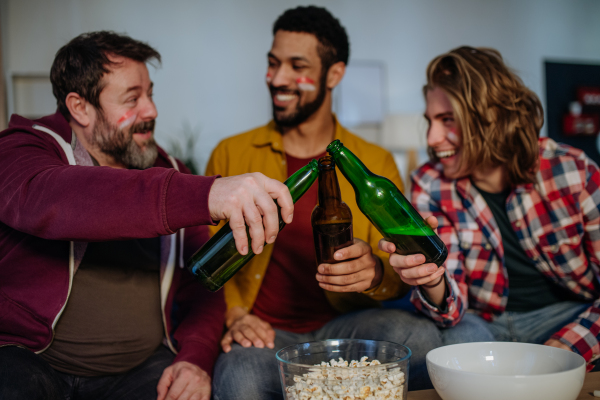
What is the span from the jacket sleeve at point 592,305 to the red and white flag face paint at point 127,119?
1246 mm

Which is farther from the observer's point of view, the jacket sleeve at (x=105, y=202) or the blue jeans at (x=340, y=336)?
the blue jeans at (x=340, y=336)

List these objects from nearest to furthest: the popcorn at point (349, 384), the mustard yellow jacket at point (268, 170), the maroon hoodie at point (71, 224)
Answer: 1. the popcorn at point (349, 384)
2. the maroon hoodie at point (71, 224)
3. the mustard yellow jacket at point (268, 170)

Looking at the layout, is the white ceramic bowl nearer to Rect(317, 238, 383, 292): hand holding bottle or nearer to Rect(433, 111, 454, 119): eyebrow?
Rect(317, 238, 383, 292): hand holding bottle

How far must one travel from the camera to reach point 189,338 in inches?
48.9

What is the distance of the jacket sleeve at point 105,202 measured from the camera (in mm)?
803

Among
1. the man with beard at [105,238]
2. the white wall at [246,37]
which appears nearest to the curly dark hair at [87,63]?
the man with beard at [105,238]

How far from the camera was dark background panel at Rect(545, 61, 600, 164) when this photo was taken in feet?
15.2

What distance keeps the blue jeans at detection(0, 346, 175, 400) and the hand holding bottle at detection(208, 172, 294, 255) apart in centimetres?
52

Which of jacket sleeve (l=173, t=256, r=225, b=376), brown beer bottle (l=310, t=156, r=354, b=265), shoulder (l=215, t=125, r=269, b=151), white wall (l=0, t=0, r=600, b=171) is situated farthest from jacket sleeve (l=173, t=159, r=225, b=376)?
white wall (l=0, t=0, r=600, b=171)

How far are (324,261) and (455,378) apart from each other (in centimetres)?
34

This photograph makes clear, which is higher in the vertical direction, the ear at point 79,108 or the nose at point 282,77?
the nose at point 282,77

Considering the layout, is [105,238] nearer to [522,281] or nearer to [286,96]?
[286,96]

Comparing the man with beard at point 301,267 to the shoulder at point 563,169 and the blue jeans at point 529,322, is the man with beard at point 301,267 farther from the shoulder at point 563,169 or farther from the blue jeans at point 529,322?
the shoulder at point 563,169

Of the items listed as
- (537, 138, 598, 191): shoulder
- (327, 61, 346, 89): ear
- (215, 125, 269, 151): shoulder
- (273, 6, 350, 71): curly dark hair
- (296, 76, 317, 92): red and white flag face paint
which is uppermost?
(273, 6, 350, 71): curly dark hair
